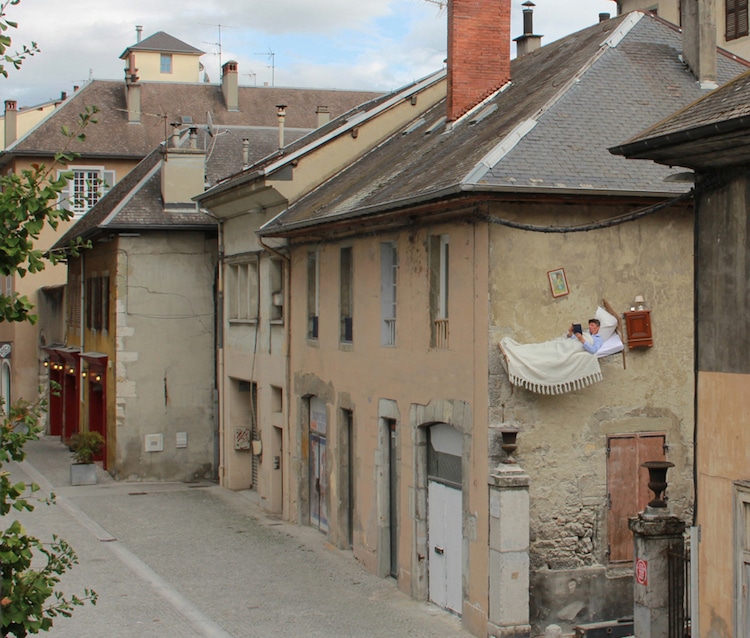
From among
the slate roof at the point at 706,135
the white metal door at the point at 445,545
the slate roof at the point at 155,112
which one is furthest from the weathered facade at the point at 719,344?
the slate roof at the point at 155,112

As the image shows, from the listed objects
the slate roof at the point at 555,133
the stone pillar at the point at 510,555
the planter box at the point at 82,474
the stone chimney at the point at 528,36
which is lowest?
the planter box at the point at 82,474

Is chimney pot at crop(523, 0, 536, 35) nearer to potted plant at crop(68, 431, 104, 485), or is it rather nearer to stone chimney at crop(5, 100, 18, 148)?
potted plant at crop(68, 431, 104, 485)

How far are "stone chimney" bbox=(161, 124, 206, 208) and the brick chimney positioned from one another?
11758 mm

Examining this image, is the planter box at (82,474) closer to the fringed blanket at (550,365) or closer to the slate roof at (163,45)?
the fringed blanket at (550,365)

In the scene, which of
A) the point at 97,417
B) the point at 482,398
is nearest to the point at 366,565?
the point at 482,398

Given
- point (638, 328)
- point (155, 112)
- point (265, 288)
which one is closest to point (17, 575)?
point (638, 328)

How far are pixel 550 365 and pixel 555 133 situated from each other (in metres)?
3.15

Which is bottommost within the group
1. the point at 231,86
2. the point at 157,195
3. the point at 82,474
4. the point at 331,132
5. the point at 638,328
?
the point at 82,474

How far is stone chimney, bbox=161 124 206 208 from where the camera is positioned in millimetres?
29125

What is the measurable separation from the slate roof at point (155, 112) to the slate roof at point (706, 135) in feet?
111

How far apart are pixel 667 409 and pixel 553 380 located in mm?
1946

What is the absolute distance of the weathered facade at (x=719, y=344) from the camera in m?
9.68

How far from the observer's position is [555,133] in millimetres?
15289

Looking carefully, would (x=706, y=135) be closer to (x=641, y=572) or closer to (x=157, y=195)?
(x=641, y=572)
